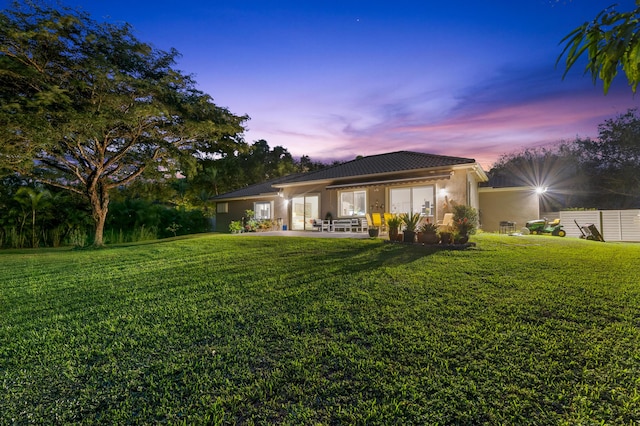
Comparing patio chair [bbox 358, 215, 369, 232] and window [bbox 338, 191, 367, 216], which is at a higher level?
window [bbox 338, 191, 367, 216]

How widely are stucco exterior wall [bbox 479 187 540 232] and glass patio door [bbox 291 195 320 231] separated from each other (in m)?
12.3

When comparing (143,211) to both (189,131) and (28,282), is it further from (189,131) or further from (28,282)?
(28,282)

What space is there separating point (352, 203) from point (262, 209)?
32.2 ft

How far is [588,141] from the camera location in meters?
34.3

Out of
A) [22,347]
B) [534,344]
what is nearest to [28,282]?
[22,347]

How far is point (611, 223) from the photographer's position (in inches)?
713

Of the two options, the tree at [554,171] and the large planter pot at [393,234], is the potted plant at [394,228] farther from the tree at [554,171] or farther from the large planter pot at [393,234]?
the tree at [554,171]

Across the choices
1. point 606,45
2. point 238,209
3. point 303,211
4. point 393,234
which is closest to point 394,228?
point 393,234

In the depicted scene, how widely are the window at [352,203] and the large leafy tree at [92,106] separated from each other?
8169 millimetres

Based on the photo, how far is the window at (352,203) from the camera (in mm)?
19969

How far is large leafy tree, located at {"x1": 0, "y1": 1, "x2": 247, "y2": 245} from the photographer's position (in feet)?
35.3

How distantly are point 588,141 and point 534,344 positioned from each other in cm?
4303

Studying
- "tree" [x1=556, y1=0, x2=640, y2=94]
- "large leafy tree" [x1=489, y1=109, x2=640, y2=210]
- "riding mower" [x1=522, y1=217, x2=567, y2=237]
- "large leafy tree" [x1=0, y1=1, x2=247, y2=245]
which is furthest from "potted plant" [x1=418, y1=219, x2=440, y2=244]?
"large leafy tree" [x1=489, y1=109, x2=640, y2=210]

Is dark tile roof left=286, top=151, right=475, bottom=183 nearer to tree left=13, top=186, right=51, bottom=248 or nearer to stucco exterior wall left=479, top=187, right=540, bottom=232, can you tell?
stucco exterior wall left=479, top=187, right=540, bottom=232
